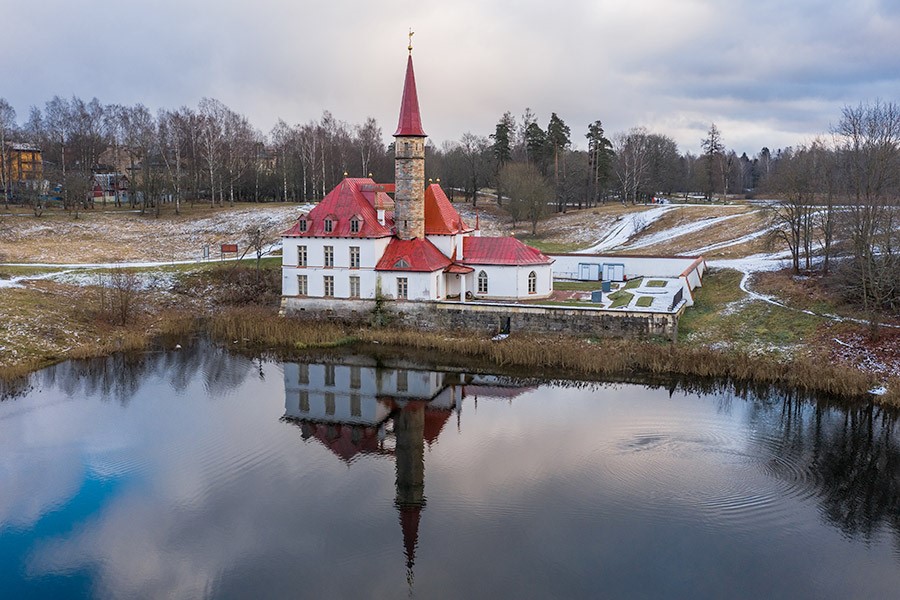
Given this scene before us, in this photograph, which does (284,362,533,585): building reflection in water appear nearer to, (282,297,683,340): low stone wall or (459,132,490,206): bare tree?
(282,297,683,340): low stone wall

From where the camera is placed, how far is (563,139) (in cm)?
7800

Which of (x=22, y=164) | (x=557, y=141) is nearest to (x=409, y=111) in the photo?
(x=557, y=141)

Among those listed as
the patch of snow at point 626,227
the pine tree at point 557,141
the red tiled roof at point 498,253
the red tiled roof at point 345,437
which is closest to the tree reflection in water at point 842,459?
the red tiled roof at point 345,437

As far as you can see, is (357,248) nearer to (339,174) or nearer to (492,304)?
(492,304)

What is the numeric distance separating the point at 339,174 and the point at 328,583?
66587 mm

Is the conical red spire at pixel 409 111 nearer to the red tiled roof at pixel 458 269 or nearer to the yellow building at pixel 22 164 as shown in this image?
the red tiled roof at pixel 458 269

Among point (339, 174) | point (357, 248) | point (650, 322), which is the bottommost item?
point (650, 322)

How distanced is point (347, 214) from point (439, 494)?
794 inches

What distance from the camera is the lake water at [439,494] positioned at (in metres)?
14.2

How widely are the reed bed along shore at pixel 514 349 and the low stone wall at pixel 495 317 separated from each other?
2.35 ft

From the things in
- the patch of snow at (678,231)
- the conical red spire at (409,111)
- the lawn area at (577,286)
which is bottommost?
the lawn area at (577,286)

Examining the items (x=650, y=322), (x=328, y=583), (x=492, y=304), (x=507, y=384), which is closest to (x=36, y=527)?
(x=328, y=583)

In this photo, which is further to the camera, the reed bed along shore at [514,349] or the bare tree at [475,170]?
the bare tree at [475,170]

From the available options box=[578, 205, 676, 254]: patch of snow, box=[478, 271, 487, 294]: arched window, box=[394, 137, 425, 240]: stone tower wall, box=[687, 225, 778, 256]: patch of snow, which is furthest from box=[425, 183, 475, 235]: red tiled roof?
box=[578, 205, 676, 254]: patch of snow
